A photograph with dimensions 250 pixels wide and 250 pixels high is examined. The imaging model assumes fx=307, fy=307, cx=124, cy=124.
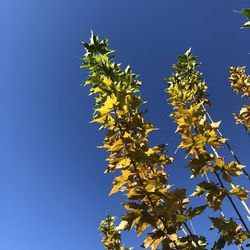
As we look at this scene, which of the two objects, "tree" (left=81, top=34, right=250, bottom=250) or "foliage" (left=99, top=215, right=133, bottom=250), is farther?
"foliage" (left=99, top=215, right=133, bottom=250)

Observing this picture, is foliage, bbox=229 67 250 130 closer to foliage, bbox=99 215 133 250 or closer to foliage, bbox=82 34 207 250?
foliage, bbox=99 215 133 250

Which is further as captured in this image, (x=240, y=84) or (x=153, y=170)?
(x=240, y=84)

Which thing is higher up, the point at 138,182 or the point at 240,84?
the point at 240,84

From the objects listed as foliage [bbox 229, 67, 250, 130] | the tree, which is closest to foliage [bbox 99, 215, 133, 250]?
the tree

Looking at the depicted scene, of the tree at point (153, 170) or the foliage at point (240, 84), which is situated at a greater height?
the foliage at point (240, 84)

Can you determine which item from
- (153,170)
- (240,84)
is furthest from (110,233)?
(240,84)

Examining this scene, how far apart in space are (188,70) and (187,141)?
7.50 metres

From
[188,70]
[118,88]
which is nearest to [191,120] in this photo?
[118,88]

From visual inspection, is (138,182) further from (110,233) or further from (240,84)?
(240,84)

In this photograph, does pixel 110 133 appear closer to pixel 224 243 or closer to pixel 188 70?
pixel 224 243

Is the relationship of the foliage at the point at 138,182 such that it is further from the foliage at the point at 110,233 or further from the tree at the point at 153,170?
the foliage at the point at 110,233

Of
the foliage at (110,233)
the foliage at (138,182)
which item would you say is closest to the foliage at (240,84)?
the foliage at (110,233)

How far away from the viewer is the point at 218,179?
5.36 metres

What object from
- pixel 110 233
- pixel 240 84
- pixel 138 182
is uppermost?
pixel 240 84
